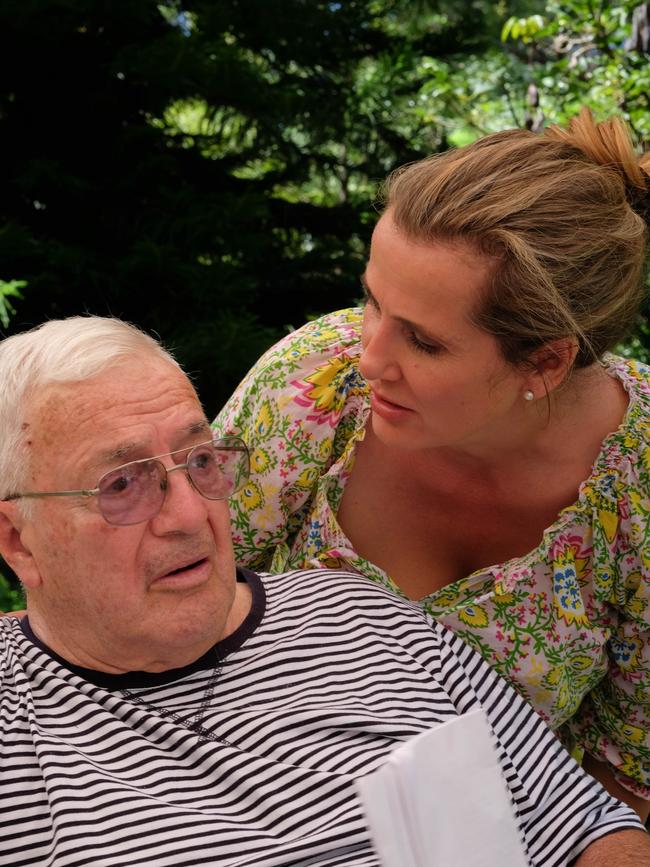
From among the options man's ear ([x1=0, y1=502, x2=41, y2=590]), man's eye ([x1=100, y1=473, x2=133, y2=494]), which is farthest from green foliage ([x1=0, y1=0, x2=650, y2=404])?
man's eye ([x1=100, y1=473, x2=133, y2=494])

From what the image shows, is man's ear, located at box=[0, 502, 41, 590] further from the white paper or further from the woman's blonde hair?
the woman's blonde hair

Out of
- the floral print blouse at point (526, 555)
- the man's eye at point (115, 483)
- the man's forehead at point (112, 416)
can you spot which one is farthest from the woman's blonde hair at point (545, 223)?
the man's eye at point (115, 483)

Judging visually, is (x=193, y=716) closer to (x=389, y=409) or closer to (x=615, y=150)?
(x=389, y=409)

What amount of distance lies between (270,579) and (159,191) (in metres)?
2.76

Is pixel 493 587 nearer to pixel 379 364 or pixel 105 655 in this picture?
pixel 379 364

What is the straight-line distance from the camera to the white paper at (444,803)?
49.5 inches

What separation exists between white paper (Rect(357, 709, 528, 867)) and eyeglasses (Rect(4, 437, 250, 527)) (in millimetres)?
654

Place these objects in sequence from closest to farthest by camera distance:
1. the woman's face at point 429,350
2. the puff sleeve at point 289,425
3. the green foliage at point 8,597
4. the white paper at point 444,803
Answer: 1. the white paper at point 444,803
2. the woman's face at point 429,350
3. the puff sleeve at point 289,425
4. the green foliage at point 8,597

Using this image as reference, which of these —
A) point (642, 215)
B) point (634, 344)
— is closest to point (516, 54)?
point (634, 344)

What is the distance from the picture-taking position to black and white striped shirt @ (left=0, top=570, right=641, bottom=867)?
1631 mm

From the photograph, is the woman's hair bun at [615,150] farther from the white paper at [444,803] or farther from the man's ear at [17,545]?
the man's ear at [17,545]

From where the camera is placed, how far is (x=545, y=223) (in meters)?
1.96

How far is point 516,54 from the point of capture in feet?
21.7

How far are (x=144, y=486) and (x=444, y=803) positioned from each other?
75cm
